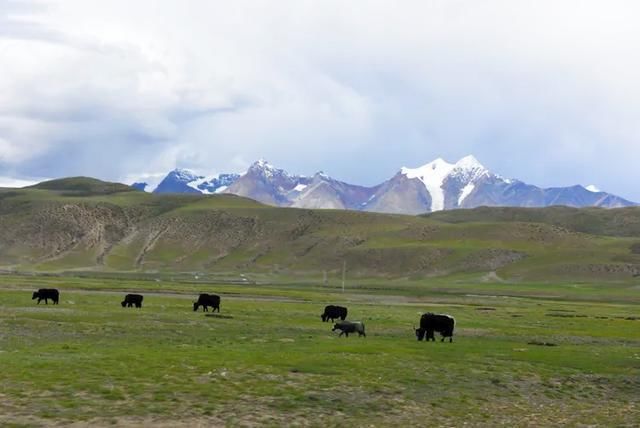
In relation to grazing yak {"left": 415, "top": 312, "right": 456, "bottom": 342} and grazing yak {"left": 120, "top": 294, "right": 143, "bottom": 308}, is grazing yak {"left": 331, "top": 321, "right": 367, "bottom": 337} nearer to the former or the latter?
grazing yak {"left": 415, "top": 312, "right": 456, "bottom": 342}

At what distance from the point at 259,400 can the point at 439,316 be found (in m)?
23.3

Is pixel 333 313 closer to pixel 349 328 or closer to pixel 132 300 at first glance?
pixel 349 328

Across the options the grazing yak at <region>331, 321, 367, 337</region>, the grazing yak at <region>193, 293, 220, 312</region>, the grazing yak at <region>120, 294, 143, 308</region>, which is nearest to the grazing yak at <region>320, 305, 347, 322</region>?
the grazing yak at <region>193, 293, 220, 312</region>

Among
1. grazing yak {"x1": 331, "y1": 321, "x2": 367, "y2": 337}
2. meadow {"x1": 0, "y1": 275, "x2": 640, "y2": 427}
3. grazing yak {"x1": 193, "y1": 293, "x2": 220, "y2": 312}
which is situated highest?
grazing yak {"x1": 193, "y1": 293, "x2": 220, "y2": 312}

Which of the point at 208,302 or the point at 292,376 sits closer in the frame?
the point at 292,376

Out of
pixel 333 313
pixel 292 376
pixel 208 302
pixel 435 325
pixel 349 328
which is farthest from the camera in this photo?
pixel 208 302

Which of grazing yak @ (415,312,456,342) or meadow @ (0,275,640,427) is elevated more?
grazing yak @ (415,312,456,342)

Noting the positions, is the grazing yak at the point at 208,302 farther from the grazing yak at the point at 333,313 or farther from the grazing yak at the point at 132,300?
the grazing yak at the point at 333,313

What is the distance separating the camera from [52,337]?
126ft

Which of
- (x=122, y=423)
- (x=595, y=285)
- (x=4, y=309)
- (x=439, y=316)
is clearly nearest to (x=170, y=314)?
(x=4, y=309)

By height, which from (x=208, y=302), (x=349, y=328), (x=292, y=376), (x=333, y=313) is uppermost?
(x=208, y=302)

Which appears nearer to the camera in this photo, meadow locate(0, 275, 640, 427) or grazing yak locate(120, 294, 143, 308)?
meadow locate(0, 275, 640, 427)

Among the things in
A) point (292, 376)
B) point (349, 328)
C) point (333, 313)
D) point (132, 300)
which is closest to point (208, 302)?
point (132, 300)

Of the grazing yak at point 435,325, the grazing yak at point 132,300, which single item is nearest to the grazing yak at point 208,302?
the grazing yak at point 132,300
